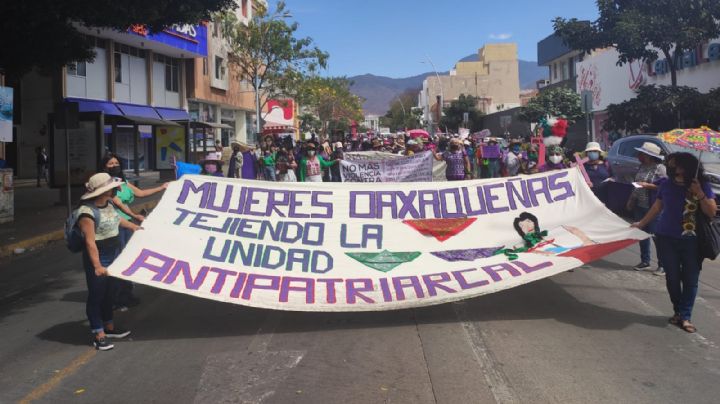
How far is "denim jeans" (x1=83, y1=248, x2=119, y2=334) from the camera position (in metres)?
5.59

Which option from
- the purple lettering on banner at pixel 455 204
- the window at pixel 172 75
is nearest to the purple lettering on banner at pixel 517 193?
the purple lettering on banner at pixel 455 204

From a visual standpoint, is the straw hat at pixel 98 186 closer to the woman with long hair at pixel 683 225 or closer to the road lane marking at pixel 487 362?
the road lane marking at pixel 487 362

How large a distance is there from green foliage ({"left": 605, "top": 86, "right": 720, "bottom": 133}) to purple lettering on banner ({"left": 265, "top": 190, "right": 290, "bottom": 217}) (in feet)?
55.2

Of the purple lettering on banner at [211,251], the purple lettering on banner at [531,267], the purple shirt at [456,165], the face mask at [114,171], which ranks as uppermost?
the purple shirt at [456,165]

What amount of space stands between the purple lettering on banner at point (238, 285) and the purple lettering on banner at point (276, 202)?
103cm

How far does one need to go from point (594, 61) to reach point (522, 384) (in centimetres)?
3374

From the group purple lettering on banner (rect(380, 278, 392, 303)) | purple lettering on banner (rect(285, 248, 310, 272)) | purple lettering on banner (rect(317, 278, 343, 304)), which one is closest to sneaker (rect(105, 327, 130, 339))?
purple lettering on banner (rect(285, 248, 310, 272))

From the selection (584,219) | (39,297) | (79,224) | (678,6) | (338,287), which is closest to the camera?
(79,224)

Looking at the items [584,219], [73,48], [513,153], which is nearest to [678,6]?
[513,153]

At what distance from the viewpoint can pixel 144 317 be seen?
6621 millimetres

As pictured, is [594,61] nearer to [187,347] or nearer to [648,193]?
[648,193]

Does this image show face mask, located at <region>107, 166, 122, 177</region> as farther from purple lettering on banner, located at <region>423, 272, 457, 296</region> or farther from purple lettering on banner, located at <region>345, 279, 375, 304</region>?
purple lettering on banner, located at <region>423, 272, 457, 296</region>

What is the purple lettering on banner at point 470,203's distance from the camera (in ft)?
23.9

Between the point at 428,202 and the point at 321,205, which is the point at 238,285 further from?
the point at 428,202
